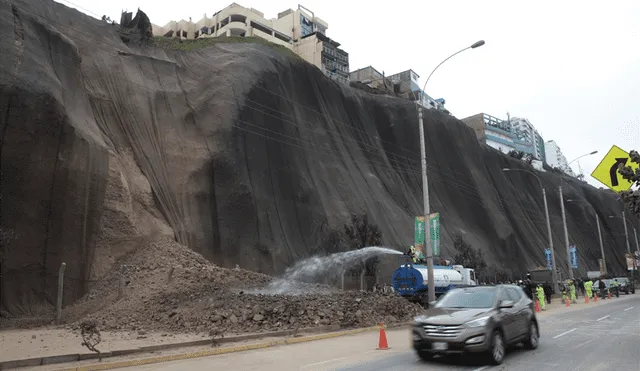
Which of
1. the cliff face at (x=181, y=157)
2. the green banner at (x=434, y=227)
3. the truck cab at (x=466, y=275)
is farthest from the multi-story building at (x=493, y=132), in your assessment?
the green banner at (x=434, y=227)

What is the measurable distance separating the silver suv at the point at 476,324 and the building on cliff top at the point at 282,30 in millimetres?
73051

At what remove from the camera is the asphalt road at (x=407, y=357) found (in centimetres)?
903

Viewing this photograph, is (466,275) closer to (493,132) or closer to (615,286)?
(615,286)

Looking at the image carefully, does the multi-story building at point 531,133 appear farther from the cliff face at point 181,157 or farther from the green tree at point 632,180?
the green tree at point 632,180

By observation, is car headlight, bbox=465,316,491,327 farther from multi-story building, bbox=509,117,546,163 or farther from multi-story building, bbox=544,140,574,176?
multi-story building, bbox=544,140,574,176

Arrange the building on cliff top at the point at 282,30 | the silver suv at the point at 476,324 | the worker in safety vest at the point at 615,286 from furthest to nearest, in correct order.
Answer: the building on cliff top at the point at 282,30, the worker in safety vest at the point at 615,286, the silver suv at the point at 476,324

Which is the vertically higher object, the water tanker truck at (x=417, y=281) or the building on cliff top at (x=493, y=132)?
the building on cliff top at (x=493, y=132)

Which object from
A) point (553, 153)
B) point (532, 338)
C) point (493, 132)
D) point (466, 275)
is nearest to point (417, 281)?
point (466, 275)

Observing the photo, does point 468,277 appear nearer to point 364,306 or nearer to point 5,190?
point 364,306

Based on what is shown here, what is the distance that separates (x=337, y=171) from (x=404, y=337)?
2893cm

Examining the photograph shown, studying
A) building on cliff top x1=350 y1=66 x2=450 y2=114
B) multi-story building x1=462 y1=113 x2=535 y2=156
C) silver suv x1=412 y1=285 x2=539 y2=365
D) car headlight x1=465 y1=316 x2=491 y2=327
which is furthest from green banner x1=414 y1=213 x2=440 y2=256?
multi-story building x1=462 y1=113 x2=535 y2=156

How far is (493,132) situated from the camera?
12312cm

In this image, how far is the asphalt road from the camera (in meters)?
9.03

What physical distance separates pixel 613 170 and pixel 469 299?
5.15m
